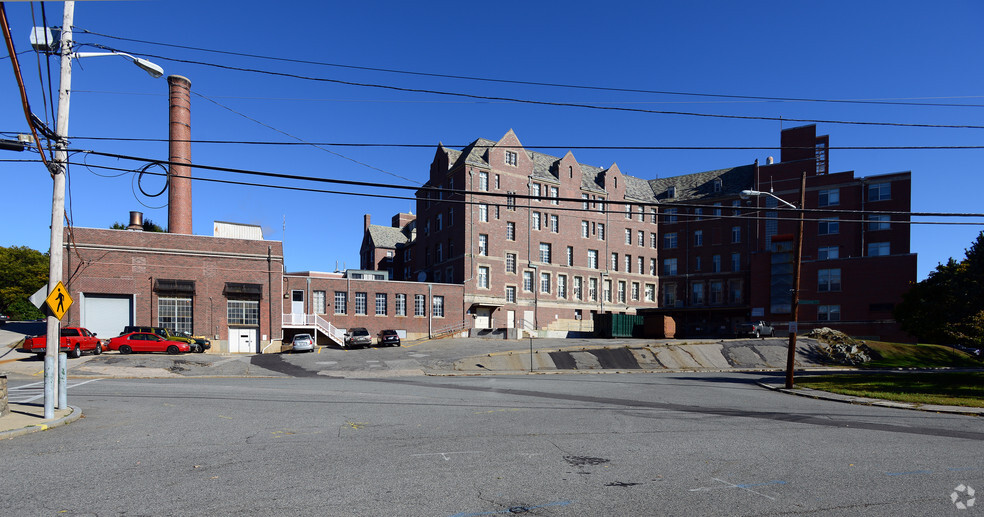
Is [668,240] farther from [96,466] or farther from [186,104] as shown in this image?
[96,466]

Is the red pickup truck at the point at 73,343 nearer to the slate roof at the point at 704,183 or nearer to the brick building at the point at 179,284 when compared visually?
the brick building at the point at 179,284

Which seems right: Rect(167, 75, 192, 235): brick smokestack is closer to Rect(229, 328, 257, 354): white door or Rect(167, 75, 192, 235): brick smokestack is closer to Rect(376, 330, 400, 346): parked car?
Rect(229, 328, 257, 354): white door

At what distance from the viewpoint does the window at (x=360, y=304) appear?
55562 mm

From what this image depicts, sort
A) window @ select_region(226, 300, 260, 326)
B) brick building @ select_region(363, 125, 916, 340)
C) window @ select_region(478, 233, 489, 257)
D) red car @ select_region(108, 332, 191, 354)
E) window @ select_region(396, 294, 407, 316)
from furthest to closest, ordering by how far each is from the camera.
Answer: window @ select_region(478, 233, 489, 257) < brick building @ select_region(363, 125, 916, 340) < window @ select_region(396, 294, 407, 316) < window @ select_region(226, 300, 260, 326) < red car @ select_region(108, 332, 191, 354)

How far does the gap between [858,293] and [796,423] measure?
56.5 meters

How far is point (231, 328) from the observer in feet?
153

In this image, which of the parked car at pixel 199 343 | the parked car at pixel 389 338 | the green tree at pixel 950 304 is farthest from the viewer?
the parked car at pixel 389 338

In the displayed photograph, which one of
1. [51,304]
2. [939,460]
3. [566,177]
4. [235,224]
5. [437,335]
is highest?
[566,177]

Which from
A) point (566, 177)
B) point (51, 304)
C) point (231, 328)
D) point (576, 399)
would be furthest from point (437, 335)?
point (51, 304)

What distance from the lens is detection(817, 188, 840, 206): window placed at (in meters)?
66.8

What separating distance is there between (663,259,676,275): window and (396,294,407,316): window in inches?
1458

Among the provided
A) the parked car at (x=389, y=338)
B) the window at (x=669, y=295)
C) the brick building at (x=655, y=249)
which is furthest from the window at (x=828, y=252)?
the parked car at (x=389, y=338)

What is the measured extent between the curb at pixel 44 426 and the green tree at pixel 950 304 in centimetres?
3237

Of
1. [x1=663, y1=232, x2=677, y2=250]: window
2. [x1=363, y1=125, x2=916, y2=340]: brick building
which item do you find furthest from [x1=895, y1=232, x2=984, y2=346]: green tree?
[x1=663, y1=232, x2=677, y2=250]: window
